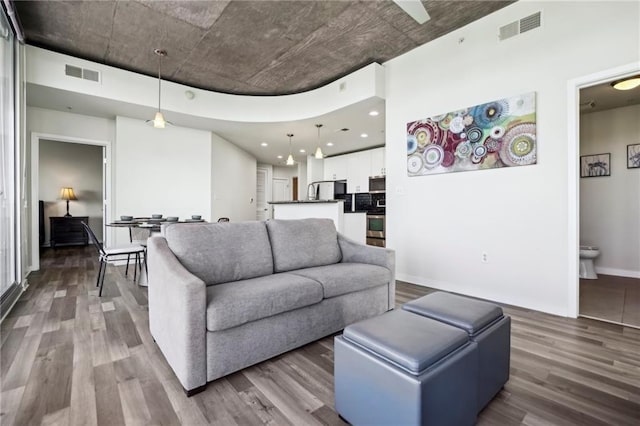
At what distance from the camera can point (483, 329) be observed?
1429 millimetres

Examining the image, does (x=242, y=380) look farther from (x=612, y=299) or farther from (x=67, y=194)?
(x=67, y=194)

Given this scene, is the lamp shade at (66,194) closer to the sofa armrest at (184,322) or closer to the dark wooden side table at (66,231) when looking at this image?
the dark wooden side table at (66,231)

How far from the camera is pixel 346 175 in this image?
25.0 feet

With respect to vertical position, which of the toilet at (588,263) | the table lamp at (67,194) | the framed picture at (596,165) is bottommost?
the toilet at (588,263)

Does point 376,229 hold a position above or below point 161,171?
below

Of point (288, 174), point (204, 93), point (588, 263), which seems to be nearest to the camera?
point (588, 263)

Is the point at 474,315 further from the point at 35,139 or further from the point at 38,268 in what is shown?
the point at 35,139

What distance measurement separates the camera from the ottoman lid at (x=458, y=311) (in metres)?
1.40

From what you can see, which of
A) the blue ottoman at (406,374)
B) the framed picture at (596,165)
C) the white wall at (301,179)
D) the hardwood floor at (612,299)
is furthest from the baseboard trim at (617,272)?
the white wall at (301,179)

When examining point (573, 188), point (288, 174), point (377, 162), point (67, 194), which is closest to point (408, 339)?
point (573, 188)

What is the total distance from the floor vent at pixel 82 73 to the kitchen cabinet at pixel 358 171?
5213 millimetres

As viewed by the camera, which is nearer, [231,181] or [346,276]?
[346,276]

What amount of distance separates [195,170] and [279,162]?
4052 millimetres

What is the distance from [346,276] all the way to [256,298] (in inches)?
32.2
